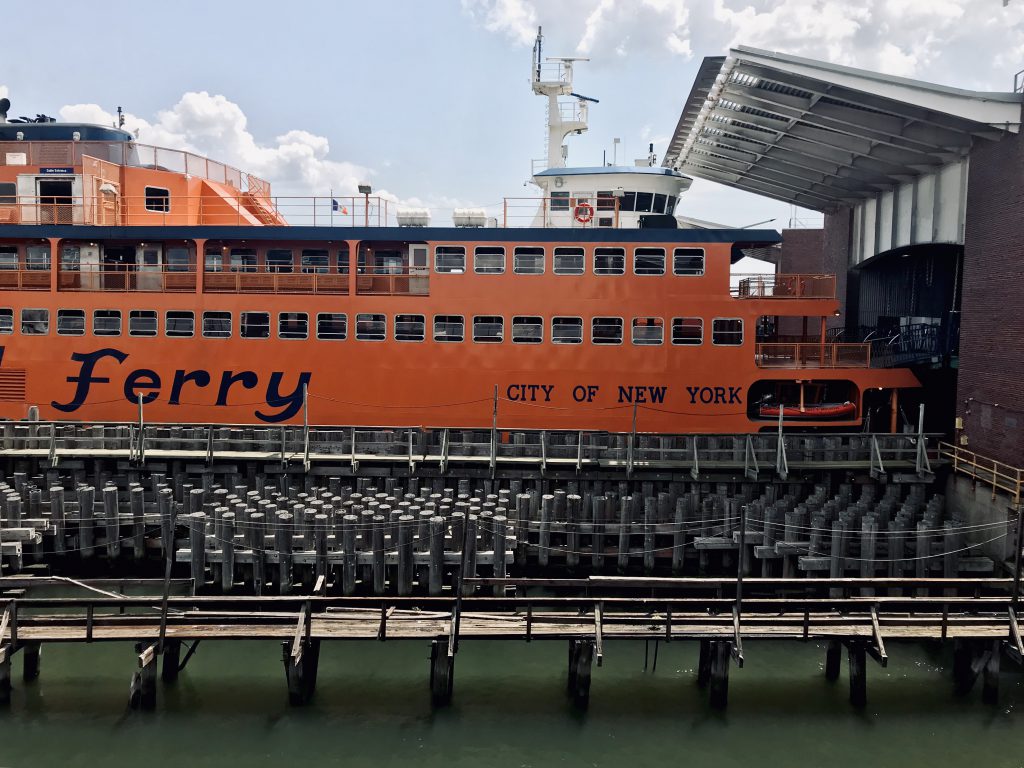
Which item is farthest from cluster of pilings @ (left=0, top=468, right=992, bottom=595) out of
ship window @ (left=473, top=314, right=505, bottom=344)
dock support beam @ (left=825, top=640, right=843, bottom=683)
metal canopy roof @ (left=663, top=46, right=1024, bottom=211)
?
metal canopy roof @ (left=663, top=46, right=1024, bottom=211)

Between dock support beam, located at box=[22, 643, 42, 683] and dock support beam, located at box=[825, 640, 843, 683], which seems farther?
dock support beam, located at box=[825, 640, 843, 683]

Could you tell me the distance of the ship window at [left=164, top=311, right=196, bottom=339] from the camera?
2297 cm

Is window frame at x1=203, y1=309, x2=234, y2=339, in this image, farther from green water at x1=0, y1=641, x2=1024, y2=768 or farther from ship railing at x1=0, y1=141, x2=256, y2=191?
green water at x1=0, y1=641, x2=1024, y2=768

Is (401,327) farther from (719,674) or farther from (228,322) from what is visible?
(719,674)

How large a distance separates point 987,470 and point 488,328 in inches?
517

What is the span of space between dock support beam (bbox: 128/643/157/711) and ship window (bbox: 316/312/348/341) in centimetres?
1159

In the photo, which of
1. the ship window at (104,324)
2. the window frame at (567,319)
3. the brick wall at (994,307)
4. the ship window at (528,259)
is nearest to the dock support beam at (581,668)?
the window frame at (567,319)

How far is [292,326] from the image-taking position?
74.9 ft

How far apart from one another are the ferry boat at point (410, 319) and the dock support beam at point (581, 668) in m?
9.29

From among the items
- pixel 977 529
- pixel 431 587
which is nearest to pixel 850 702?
pixel 977 529

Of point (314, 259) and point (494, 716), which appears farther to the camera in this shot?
point (314, 259)

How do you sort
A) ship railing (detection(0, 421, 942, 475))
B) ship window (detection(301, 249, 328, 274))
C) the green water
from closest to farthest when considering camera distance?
the green water, ship railing (detection(0, 421, 942, 475)), ship window (detection(301, 249, 328, 274))

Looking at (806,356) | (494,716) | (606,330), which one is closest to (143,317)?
→ (606,330)

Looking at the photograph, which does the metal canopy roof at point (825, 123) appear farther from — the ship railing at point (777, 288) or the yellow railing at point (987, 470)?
the yellow railing at point (987, 470)
